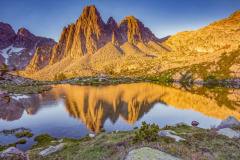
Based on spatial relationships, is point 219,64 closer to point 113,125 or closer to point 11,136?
point 113,125

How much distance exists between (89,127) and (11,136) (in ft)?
50.6

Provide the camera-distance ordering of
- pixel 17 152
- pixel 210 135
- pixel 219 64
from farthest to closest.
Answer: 1. pixel 219 64
2. pixel 210 135
3. pixel 17 152

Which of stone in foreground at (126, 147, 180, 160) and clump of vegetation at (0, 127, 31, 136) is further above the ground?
stone in foreground at (126, 147, 180, 160)

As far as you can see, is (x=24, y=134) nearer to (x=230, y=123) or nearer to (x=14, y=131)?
(x=14, y=131)

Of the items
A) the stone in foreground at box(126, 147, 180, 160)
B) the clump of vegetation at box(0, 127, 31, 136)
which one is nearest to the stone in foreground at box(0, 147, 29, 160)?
the stone in foreground at box(126, 147, 180, 160)

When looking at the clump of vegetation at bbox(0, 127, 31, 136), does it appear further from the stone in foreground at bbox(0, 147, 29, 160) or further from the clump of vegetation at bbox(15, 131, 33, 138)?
the stone in foreground at bbox(0, 147, 29, 160)

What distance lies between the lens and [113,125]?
32.3 m

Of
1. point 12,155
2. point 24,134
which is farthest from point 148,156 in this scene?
point 24,134

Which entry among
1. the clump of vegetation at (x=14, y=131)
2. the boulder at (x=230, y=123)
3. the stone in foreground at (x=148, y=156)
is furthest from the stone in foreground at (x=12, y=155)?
the boulder at (x=230, y=123)

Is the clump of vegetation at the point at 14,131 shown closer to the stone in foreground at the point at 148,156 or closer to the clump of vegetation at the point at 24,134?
the clump of vegetation at the point at 24,134

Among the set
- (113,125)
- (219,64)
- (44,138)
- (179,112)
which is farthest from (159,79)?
(44,138)

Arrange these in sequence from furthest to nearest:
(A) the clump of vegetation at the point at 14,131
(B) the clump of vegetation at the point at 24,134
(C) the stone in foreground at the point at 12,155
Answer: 1. (A) the clump of vegetation at the point at 14,131
2. (B) the clump of vegetation at the point at 24,134
3. (C) the stone in foreground at the point at 12,155

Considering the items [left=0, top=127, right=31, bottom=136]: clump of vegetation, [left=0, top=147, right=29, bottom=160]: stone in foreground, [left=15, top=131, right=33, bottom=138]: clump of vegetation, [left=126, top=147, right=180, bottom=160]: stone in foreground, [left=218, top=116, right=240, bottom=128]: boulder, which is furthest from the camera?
[left=0, top=127, right=31, bottom=136]: clump of vegetation

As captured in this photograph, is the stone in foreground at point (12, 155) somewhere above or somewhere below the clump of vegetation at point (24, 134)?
above
